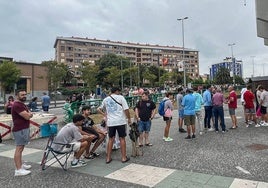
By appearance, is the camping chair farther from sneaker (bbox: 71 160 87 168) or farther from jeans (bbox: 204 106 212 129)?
jeans (bbox: 204 106 212 129)

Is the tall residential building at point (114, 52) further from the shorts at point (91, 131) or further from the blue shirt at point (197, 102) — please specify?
the shorts at point (91, 131)

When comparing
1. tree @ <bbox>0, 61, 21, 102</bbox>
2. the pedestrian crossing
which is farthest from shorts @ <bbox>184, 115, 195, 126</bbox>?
tree @ <bbox>0, 61, 21, 102</bbox>

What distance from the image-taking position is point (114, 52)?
125m

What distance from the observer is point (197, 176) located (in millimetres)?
5133

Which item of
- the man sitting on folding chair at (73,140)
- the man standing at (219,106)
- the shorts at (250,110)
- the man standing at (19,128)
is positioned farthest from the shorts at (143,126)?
the shorts at (250,110)

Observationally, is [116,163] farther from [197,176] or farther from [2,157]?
[2,157]

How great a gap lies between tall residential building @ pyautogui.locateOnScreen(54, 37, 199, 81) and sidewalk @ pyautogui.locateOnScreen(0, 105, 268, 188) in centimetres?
8587

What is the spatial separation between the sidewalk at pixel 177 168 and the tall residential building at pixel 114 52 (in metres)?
85.9

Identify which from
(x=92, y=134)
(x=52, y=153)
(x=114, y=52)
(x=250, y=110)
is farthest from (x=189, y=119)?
(x=114, y=52)

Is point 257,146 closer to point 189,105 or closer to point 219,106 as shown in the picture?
point 189,105

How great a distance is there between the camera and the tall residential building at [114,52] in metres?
109

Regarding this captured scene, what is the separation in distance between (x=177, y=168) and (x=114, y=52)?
398 ft

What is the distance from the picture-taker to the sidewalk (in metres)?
4.92

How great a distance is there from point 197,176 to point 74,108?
10793mm
